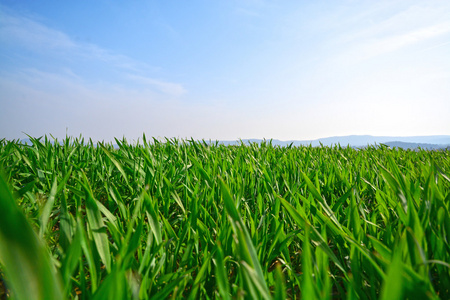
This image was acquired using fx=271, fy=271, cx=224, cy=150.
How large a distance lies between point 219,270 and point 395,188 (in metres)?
0.75

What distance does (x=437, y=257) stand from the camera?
80 cm

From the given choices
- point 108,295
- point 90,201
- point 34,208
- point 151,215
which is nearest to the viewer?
point 108,295

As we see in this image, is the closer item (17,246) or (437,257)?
(17,246)

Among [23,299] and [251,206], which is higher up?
[23,299]

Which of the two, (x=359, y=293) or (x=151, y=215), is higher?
(x=151, y=215)

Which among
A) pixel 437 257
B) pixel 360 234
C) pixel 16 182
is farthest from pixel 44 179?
pixel 437 257

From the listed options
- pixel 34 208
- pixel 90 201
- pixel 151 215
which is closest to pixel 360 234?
pixel 151 215

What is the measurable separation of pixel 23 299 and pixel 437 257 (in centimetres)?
100

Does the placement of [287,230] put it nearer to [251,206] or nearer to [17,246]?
[251,206]

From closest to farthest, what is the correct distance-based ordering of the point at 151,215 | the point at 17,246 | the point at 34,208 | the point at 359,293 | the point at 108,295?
the point at 17,246 → the point at 108,295 → the point at 359,293 → the point at 151,215 → the point at 34,208

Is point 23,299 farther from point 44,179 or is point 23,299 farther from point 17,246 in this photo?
point 44,179

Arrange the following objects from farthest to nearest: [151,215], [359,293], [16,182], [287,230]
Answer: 1. [16,182]
2. [287,230]
3. [151,215]
4. [359,293]

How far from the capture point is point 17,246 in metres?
0.36

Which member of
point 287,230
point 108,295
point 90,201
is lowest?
point 287,230
